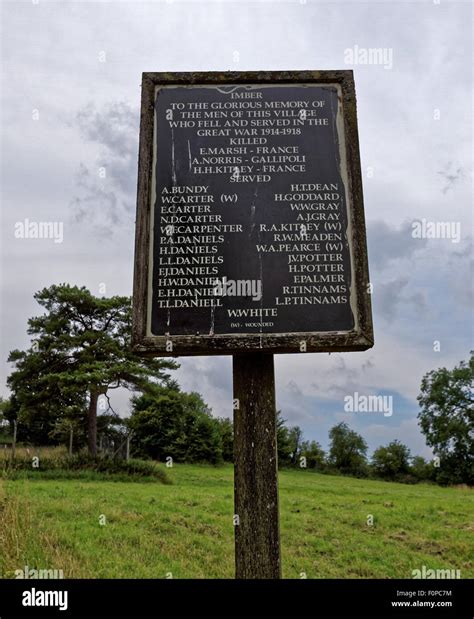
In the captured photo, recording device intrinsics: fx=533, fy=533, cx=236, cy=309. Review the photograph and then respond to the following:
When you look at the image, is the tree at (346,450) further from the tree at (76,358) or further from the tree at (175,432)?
the tree at (76,358)

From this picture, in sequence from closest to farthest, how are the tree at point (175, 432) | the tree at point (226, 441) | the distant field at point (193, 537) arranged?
the distant field at point (193, 537)
the tree at point (175, 432)
the tree at point (226, 441)

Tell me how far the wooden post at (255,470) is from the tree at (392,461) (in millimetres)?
50654

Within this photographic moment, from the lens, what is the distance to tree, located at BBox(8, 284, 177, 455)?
30234mm

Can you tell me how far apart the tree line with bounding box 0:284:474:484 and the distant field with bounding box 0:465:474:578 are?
5257mm

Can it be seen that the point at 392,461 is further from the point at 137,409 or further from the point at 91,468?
the point at 91,468

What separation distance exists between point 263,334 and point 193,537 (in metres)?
7.68

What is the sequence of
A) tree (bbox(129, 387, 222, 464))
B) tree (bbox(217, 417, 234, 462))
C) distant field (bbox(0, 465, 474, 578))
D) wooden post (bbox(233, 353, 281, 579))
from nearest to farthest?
wooden post (bbox(233, 353, 281, 579)) < distant field (bbox(0, 465, 474, 578)) < tree (bbox(129, 387, 222, 464)) < tree (bbox(217, 417, 234, 462))

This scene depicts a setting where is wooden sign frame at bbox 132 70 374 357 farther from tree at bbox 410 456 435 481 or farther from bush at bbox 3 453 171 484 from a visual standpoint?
tree at bbox 410 456 435 481

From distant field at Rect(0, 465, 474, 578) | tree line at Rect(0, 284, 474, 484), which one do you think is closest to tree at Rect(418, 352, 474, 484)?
tree line at Rect(0, 284, 474, 484)

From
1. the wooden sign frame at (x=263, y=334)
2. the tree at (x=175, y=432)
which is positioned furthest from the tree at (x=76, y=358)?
the wooden sign frame at (x=263, y=334)

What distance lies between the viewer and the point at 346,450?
56.2m

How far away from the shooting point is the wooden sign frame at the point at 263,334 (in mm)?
4375

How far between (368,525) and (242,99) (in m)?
11.5

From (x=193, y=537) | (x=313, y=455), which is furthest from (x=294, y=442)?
(x=193, y=537)
